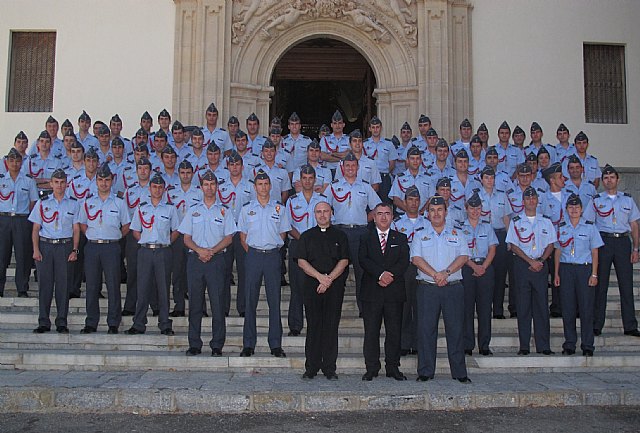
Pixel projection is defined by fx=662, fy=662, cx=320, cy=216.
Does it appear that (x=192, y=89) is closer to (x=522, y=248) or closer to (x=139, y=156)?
(x=139, y=156)

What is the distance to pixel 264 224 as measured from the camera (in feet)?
23.6

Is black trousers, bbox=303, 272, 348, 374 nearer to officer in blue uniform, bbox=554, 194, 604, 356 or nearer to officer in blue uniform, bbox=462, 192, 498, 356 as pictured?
officer in blue uniform, bbox=462, 192, 498, 356

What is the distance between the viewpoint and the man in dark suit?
260 inches

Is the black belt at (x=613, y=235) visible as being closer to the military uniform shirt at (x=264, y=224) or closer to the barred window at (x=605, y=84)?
the military uniform shirt at (x=264, y=224)

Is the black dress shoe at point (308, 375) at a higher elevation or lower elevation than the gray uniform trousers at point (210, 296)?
lower

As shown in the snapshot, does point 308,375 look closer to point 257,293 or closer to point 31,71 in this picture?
point 257,293

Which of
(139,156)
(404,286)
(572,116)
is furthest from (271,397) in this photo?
(572,116)

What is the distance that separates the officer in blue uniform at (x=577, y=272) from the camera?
730 centimetres

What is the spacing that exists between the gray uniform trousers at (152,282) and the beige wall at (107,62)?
5.18 m

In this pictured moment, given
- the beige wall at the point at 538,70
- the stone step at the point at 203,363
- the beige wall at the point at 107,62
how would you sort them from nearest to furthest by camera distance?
the stone step at the point at 203,363
the beige wall at the point at 107,62
the beige wall at the point at 538,70

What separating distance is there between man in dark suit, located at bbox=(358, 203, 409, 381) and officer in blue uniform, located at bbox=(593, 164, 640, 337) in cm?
276

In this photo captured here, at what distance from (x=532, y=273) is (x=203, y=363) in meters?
3.71

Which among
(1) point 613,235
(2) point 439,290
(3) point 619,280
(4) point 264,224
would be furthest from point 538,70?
(4) point 264,224

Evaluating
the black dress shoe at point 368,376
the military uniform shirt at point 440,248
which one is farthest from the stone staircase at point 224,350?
the military uniform shirt at point 440,248
